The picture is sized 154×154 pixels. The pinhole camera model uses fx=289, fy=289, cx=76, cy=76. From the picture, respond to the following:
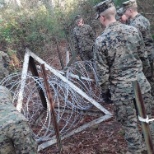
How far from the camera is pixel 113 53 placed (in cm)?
392

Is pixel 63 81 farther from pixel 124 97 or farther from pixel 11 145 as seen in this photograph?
pixel 11 145

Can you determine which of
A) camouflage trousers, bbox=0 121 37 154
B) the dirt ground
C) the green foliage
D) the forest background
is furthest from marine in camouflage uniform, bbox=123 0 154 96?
the green foliage

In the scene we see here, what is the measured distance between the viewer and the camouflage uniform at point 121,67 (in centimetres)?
390

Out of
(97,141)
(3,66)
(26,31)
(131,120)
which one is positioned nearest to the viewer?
(131,120)

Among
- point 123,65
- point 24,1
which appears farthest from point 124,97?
point 24,1

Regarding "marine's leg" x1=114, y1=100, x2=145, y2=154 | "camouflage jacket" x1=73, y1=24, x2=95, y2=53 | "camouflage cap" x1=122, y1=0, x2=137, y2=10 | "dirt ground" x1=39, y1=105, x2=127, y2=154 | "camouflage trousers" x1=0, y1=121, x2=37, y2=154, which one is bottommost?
"dirt ground" x1=39, y1=105, x2=127, y2=154

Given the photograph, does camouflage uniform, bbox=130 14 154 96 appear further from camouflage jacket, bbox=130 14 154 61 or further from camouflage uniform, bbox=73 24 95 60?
camouflage uniform, bbox=73 24 95 60

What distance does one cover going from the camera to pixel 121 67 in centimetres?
396

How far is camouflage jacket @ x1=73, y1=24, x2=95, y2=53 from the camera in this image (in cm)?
941

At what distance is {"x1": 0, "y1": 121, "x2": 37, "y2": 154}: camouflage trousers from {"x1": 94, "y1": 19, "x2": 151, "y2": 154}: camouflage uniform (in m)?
1.75

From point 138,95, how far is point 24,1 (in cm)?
1742

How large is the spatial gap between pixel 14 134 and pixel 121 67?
201cm

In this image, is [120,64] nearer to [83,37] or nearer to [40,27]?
[83,37]

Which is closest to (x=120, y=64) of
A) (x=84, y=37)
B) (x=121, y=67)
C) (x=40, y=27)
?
(x=121, y=67)
